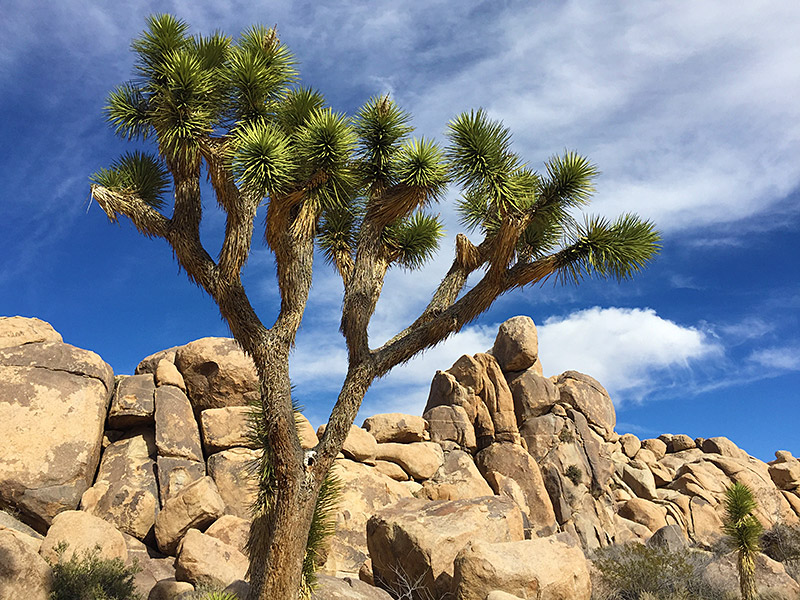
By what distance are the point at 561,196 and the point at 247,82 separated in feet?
18.5

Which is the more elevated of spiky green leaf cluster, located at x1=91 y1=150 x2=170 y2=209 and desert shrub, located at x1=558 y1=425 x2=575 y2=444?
desert shrub, located at x1=558 y1=425 x2=575 y2=444

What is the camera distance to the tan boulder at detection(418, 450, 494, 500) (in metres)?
20.4

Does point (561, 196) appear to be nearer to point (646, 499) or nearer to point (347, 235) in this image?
point (347, 235)

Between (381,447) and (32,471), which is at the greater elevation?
(381,447)

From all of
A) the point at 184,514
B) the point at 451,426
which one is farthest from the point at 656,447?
the point at 184,514

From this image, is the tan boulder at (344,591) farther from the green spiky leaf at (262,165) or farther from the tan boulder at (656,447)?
the tan boulder at (656,447)

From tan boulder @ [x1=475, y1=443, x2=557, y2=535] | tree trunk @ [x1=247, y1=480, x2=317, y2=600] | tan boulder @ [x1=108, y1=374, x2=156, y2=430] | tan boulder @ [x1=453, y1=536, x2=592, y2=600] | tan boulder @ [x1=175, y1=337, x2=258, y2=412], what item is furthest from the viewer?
tan boulder @ [x1=475, y1=443, x2=557, y2=535]

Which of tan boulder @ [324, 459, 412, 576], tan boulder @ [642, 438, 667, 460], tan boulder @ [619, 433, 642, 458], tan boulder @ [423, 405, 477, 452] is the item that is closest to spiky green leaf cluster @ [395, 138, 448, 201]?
tan boulder @ [324, 459, 412, 576]

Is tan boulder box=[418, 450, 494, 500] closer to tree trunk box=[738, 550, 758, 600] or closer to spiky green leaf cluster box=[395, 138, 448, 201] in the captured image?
tree trunk box=[738, 550, 758, 600]

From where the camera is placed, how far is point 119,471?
15.8 meters

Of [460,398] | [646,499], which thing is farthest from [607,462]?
[460,398]

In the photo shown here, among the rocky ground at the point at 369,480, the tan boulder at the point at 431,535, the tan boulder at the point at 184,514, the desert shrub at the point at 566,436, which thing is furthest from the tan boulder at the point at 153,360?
the desert shrub at the point at 566,436

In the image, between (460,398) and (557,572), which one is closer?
(557,572)

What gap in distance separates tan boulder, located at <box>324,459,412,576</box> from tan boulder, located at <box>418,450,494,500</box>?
4.09 ft
